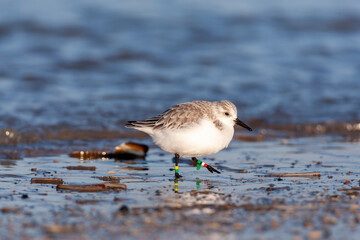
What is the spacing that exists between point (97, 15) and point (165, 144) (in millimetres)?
10674

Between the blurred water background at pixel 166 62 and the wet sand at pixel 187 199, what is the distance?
7.22ft

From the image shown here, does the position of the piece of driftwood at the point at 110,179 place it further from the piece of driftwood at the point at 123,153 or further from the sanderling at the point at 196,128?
the piece of driftwood at the point at 123,153

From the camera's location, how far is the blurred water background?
9.90 m

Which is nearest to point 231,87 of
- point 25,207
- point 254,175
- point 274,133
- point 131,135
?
point 274,133

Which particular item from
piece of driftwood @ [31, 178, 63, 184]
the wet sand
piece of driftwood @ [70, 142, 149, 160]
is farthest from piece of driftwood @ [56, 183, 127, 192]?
piece of driftwood @ [70, 142, 149, 160]

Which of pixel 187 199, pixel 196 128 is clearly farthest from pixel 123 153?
pixel 187 199

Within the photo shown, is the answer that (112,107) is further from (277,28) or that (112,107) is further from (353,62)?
(277,28)

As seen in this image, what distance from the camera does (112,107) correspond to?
33.1 ft

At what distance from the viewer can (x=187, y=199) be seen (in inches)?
203

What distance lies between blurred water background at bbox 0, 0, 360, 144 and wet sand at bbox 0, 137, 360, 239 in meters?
2.20

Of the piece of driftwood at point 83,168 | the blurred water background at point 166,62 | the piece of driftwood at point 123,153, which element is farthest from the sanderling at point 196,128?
the blurred water background at point 166,62

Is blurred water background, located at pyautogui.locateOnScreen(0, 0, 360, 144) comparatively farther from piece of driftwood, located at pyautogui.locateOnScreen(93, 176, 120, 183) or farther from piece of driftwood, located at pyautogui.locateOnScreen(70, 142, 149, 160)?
piece of driftwood, located at pyautogui.locateOnScreen(93, 176, 120, 183)

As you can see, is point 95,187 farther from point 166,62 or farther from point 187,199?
point 166,62

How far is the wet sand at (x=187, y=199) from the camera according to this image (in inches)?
163
